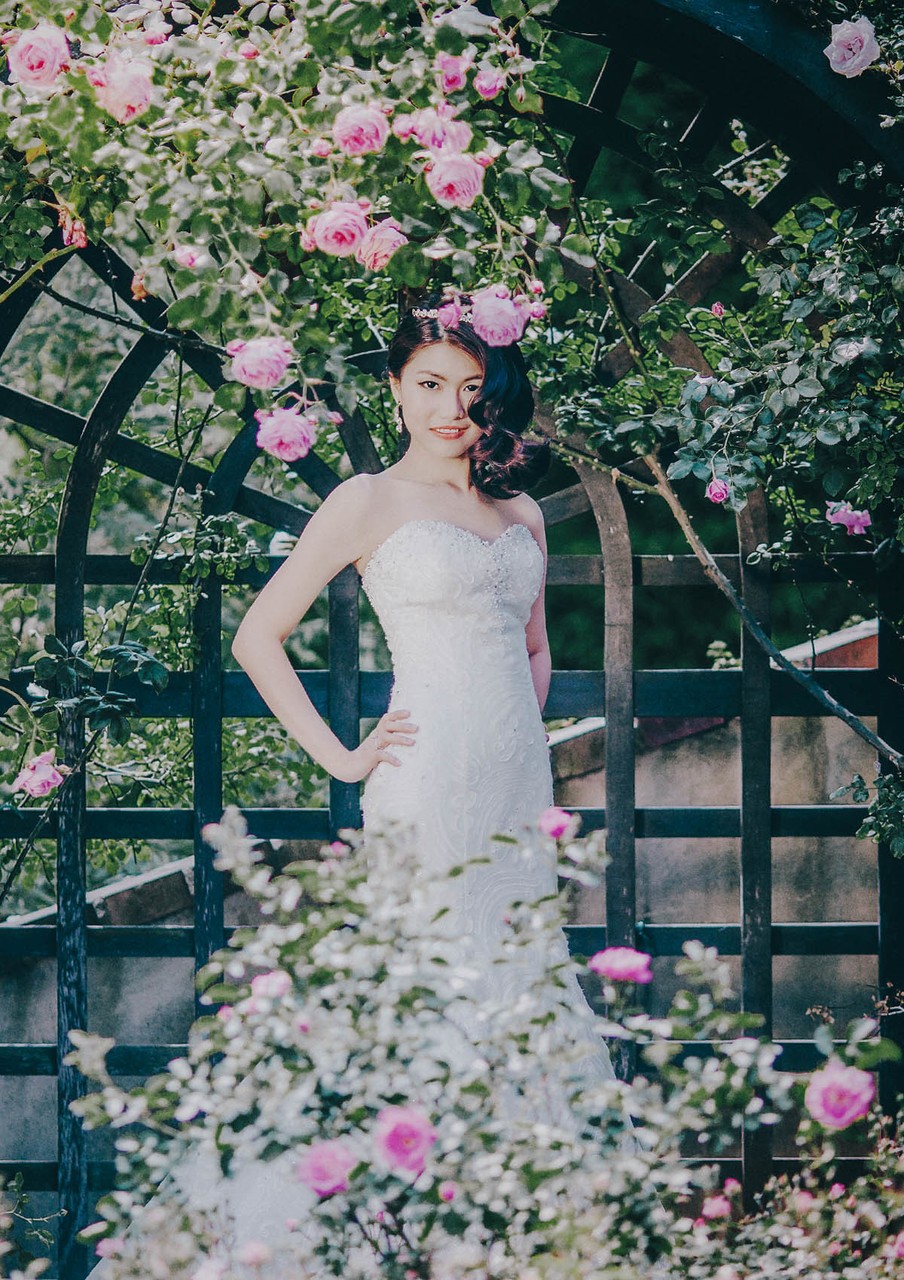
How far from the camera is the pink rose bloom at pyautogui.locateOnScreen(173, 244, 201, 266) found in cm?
A: 237

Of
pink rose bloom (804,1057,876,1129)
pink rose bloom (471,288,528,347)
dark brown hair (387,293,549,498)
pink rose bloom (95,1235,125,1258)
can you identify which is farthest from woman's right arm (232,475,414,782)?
pink rose bloom (804,1057,876,1129)

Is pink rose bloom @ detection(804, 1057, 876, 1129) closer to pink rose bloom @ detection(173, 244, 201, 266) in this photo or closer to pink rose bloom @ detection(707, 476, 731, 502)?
pink rose bloom @ detection(707, 476, 731, 502)

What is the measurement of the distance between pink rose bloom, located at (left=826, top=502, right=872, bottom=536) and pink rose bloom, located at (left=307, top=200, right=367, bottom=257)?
133 centimetres

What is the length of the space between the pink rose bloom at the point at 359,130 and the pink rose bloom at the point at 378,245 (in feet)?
0.51

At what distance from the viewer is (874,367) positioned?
2668 millimetres

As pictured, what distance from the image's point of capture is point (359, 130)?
7.41 ft

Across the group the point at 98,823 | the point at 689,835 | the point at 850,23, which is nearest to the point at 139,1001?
the point at 98,823

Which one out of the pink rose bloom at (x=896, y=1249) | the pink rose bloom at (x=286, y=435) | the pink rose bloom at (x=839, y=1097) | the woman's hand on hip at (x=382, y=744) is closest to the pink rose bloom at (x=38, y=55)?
the pink rose bloom at (x=286, y=435)

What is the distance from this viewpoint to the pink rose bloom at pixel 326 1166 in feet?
4.52

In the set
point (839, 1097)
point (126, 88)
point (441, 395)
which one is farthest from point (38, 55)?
point (839, 1097)

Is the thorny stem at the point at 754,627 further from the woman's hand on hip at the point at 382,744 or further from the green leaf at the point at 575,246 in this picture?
the woman's hand on hip at the point at 382,744

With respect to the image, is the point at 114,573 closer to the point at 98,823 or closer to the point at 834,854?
the point at 98,823

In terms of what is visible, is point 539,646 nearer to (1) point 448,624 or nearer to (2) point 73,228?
(1) point 448,624

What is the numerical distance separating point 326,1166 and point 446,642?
48.0 inches
